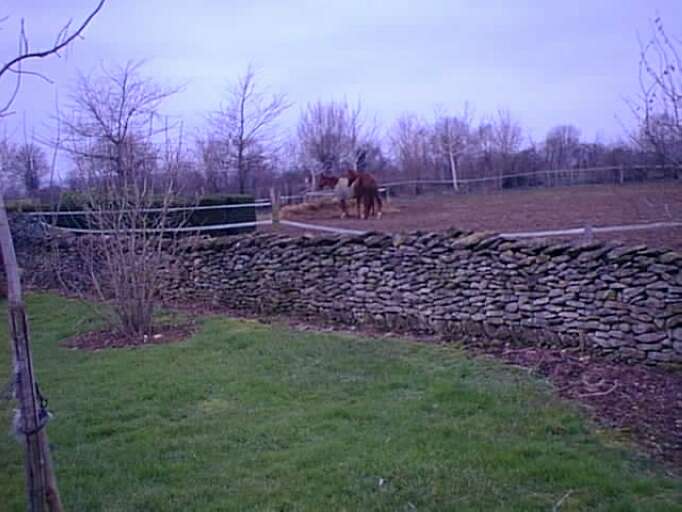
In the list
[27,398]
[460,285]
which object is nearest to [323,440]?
[27,398]

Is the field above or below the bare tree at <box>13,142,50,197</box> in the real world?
below

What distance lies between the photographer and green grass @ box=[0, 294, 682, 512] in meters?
3.71

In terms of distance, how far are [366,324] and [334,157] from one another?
28.6 metres

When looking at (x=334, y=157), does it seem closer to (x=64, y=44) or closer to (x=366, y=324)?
(x=366, y=324)

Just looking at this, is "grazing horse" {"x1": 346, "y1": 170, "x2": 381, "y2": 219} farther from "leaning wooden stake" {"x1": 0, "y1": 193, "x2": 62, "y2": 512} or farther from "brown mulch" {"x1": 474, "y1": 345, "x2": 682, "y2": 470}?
"leaning wooden stake" {"x1": 0, "y1": 193, "x2": 62, "y2": 512}

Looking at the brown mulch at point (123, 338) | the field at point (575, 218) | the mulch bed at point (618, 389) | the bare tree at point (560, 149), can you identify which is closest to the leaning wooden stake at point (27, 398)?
the mulch bed at point (618, 389)

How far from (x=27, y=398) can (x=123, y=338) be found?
6.01 meters

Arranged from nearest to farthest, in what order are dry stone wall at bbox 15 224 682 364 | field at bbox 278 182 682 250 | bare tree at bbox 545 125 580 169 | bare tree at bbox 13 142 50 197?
dry stone wall at bbox 15 224 682 364
field at bbox 278 182 682 250
bare tree at bbox 13 142 50 197
bare tree at bbox 545 125 580 169

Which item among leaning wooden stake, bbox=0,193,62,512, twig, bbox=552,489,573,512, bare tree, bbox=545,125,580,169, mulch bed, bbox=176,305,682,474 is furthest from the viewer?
bare tree, bbox=545,125,580,169

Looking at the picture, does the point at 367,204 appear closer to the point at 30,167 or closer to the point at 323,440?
the point at 30,167

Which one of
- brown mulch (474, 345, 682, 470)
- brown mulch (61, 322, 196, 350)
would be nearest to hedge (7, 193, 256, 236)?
brown mulch (61, 322, 196, 350)

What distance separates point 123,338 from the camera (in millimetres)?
8680

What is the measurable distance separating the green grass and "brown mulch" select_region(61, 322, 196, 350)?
113 centimetres

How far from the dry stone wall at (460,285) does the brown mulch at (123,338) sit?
160 centimetres
